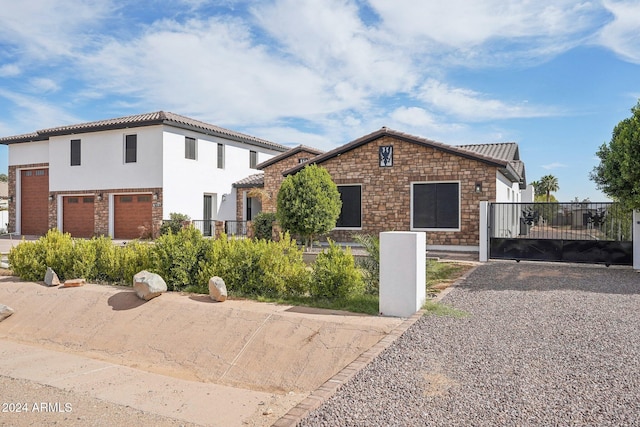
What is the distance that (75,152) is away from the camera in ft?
82.8

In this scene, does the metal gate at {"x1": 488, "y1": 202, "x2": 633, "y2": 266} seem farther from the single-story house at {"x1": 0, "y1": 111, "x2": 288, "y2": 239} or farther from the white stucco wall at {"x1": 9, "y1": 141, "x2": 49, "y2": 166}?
the white stucco wall at {"x1": 9, "y1": 141, "x2": 49, "y2": 166}

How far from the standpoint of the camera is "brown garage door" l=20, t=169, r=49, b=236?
27312mm

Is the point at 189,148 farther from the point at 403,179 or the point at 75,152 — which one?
the point at 403,179

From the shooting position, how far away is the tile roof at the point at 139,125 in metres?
22.6

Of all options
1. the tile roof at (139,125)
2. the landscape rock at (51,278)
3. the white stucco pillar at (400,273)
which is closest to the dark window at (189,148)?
the tile roof at (139,125)

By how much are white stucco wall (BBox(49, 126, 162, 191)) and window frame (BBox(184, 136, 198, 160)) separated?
66.6 inches

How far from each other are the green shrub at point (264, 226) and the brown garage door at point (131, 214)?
→ 6.62m

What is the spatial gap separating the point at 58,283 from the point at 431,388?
31.4 ft

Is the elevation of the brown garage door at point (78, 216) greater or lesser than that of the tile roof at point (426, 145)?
lesser

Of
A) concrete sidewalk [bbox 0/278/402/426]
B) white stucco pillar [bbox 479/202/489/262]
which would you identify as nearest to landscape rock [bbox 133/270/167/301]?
concrete sidewalk [bbox 0/278/402/426]

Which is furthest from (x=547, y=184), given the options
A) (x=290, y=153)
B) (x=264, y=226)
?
(x=264, y=226)

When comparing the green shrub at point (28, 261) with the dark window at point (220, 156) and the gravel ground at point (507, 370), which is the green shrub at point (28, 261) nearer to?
the gravel ground at point (507, 370)

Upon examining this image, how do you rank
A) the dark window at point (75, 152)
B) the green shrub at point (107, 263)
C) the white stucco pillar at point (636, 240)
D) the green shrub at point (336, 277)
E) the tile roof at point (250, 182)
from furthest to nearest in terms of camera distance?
1. the tile roof at point (250, 182)
2. the dark window at point (75, 152)
3. the white stucco pillar at point (636, 240)
4. the green shrub at point (107, 263)
5. the green shrub at point (336, 277)

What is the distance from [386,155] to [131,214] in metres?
14.4
